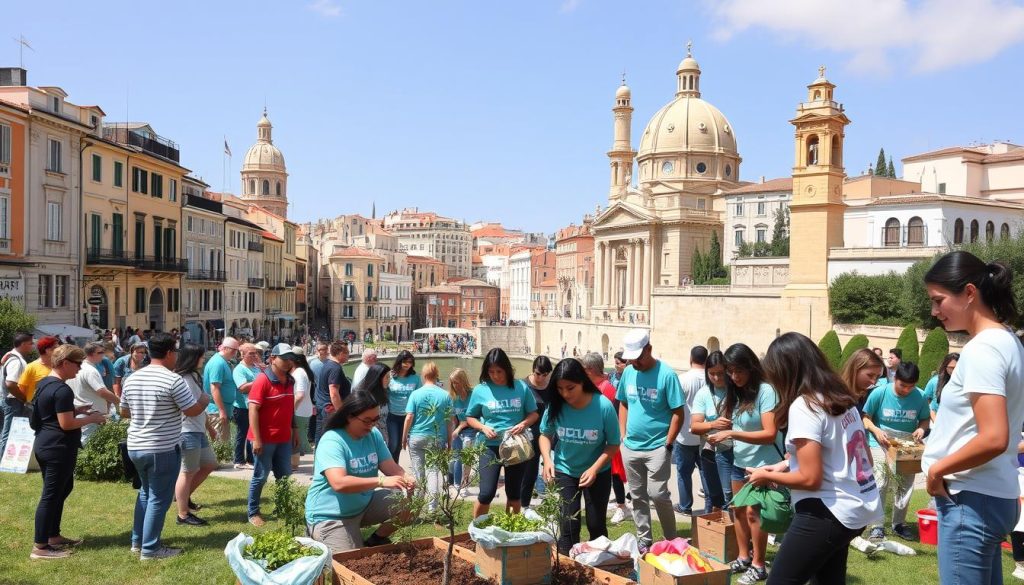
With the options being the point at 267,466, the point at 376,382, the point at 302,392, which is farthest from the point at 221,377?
the point at 267,466

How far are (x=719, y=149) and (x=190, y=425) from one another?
75.6m

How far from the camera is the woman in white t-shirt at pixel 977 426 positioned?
A: 3260 millimetres

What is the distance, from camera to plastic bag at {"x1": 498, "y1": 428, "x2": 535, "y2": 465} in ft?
21.4

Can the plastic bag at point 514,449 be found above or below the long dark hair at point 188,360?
below

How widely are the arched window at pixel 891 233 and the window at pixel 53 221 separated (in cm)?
4088

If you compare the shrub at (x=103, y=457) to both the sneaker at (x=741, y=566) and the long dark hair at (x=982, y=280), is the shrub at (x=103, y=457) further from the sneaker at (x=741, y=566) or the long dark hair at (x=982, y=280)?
the long dark hair at (x=982, y=280)

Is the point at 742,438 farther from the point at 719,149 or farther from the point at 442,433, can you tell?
the point at 719,149

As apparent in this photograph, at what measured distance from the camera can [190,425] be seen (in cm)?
739

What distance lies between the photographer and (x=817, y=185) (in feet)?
122

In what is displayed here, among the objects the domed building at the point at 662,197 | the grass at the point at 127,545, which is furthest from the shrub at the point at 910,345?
the domed building at the point at 662,197

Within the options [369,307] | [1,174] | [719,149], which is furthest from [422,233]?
[1,174]

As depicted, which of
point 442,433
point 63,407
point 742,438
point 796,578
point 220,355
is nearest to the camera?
point 796,578

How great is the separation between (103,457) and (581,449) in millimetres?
6049

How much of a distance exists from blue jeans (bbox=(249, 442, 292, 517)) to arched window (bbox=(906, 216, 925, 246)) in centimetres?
4321
